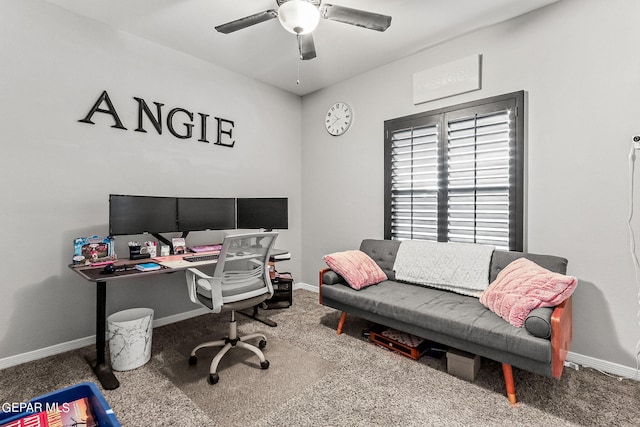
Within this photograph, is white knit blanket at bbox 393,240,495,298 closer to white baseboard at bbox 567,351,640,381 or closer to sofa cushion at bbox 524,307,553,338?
sofa cushion at bbox 524,307,553,338

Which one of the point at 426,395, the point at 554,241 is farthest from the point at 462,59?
the point at 426,395

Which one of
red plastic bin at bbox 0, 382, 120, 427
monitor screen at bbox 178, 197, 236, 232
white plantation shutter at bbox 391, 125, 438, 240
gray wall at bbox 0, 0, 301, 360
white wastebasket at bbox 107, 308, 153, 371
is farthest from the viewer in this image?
white plantation shutter at bbox 391, 125, 438, 240

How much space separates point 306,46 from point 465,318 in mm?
2458

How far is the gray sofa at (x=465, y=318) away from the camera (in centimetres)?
192

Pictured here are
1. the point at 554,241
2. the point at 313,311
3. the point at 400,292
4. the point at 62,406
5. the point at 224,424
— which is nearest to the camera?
the point at 62,406

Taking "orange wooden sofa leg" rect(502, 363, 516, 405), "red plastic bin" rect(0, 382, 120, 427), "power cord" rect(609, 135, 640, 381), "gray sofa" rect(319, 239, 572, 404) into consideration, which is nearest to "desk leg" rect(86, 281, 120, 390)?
"red plastic bin" rect(0, 382, 120, 427)

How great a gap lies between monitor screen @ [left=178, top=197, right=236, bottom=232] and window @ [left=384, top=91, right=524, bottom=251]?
1803 mm

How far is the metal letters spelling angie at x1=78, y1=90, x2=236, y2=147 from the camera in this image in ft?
9.49

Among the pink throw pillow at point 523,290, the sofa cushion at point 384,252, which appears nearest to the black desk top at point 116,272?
the sofa cushion at point 384,252

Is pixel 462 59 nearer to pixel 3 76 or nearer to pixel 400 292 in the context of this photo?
pixel 400 292

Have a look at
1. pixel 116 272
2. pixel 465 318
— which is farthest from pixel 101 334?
pixel 465 318

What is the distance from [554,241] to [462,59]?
6.17 feet

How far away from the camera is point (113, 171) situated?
2994 millimetres

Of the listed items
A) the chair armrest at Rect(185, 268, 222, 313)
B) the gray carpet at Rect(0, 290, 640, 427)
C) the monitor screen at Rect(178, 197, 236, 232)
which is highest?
the monitor screen at Rect(178, 197, 236, 232)
